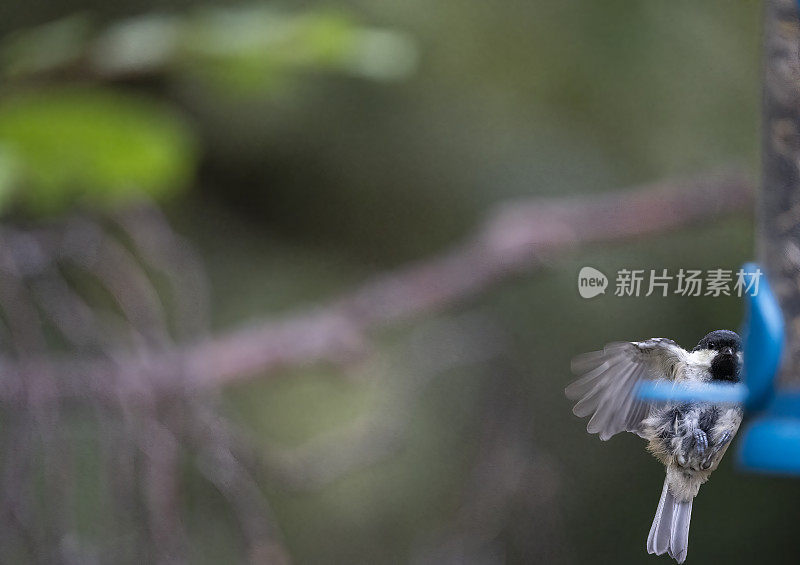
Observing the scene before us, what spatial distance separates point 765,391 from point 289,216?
9.43ft

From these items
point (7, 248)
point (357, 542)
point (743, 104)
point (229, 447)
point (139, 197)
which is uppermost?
point (743, 104)

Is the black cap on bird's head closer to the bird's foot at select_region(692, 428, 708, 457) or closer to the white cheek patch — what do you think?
the white cheek patch

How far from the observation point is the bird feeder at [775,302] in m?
1.48

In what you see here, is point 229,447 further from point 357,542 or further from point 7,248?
point 357,542

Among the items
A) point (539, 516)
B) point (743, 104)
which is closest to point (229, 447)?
point (539, 516)

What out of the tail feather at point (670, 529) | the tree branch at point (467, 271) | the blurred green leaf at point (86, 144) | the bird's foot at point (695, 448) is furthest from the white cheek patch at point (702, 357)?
the tree branch at point (467, 271)

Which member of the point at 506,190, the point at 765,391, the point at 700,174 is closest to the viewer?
the point at 765,391

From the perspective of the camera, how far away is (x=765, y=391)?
148cm

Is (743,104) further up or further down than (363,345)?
further up

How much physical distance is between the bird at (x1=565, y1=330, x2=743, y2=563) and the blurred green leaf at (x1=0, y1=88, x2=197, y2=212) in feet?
3.52

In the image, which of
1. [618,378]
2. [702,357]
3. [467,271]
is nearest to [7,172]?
[618,378]

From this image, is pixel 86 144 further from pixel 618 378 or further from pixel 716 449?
pixel 716 449

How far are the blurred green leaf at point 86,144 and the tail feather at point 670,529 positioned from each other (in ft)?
4.02

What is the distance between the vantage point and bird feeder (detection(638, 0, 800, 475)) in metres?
1.48
